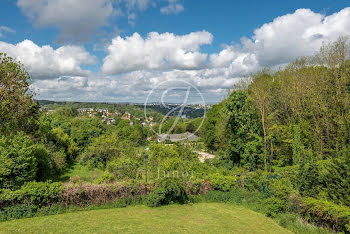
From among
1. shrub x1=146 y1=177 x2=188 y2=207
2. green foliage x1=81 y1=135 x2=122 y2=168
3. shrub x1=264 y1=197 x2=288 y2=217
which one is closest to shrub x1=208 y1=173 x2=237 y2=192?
shrub x1=146 y1=177 x2=188 y2=207

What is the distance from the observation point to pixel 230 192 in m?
12.6

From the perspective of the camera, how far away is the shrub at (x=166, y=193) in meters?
11.2

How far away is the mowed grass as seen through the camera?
27.6 feet

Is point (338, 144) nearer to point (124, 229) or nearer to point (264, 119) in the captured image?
point (264, 119)

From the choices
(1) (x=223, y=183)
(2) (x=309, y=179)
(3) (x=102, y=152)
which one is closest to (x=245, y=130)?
(1) (x=223, y=183)

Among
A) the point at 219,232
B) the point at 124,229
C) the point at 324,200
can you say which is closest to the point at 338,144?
the point at 324,200

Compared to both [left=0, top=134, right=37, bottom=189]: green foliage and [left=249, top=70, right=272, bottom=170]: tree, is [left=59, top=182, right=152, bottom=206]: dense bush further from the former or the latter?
[left=249, top=70, right=272, bottom=170]: tree

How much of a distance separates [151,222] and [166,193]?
7.62 ft

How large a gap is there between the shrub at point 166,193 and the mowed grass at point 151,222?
46cm

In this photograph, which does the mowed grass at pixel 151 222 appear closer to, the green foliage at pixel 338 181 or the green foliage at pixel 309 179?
the green foliage at pixel 309 179

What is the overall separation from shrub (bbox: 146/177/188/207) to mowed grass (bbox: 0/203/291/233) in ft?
1.50

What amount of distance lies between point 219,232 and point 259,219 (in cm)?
281

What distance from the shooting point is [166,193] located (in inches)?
448

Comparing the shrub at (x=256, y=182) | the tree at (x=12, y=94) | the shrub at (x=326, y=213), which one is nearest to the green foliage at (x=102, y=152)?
the tree at (x=12, y=94)
